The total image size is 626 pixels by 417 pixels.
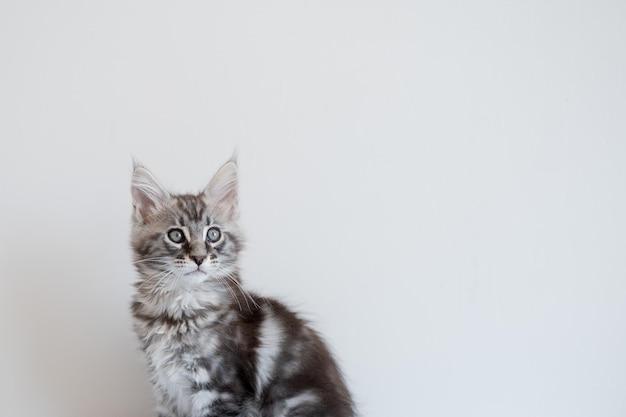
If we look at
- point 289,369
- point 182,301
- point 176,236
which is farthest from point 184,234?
point 289,369

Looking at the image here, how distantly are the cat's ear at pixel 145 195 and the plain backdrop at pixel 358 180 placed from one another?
228 millimetres

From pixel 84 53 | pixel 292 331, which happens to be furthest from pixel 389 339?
pixel 84 53

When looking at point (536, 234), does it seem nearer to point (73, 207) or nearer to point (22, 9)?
point (73, 207)

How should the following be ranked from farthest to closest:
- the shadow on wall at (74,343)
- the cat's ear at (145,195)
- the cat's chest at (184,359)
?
the shadow on wall at (74,343) < the cat's ear at (145,195) < the cat's chest at (184,359)

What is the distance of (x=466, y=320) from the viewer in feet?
5.66

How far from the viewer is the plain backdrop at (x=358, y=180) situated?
1.69 meters

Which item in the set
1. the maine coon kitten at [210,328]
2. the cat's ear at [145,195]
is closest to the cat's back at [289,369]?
the maine coon kitten at [210,328]

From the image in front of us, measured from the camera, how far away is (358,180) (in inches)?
68.7

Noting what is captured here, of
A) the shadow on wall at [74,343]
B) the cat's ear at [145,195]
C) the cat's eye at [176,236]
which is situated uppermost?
the cat's ear at [145,195]

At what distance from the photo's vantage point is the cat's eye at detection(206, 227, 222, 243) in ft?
4.81

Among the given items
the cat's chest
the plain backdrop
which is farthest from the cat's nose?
the plain backdrop

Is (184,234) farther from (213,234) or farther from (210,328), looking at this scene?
(210,328)

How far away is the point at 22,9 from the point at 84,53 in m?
0.22

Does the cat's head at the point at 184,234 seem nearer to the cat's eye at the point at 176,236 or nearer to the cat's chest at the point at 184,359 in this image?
the cat's eye at the point at 176,236
